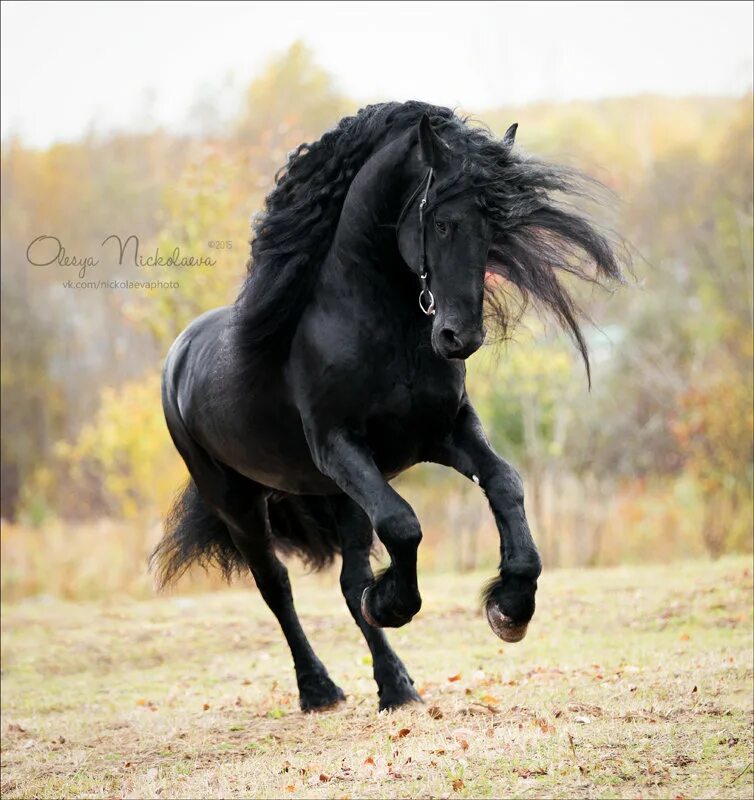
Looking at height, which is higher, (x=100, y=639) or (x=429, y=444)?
(x=429, y=444)

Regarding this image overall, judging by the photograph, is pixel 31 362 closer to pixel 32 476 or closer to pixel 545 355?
pixel 32 476

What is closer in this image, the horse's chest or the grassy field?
the grassy field

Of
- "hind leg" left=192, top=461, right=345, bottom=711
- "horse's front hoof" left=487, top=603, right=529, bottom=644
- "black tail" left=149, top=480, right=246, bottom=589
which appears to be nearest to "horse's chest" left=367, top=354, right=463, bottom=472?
"horse's front hoof" left=487, top=603, right=529, bottom=644

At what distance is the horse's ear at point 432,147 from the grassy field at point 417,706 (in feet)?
8.13

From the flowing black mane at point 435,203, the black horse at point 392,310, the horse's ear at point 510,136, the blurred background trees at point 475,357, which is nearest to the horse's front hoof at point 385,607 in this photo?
the black horse at point 392,310

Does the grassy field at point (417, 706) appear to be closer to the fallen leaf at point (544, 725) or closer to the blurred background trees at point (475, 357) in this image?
the fallen leaf at point (544, 725)

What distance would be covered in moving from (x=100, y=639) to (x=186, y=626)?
90cm

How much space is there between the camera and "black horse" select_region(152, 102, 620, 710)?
4852mm

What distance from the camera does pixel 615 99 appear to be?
156 ft

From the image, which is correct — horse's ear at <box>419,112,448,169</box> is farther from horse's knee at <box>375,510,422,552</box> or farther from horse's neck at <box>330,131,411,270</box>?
horse's knee at <box>375,510,422,552</box>

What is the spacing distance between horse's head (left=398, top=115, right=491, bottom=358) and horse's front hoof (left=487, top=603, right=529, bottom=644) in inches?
42.8

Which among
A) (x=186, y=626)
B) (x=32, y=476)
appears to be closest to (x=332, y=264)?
(x=186, y=626)

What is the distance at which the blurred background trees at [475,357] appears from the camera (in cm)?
1512

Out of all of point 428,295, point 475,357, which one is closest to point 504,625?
point 428,295
